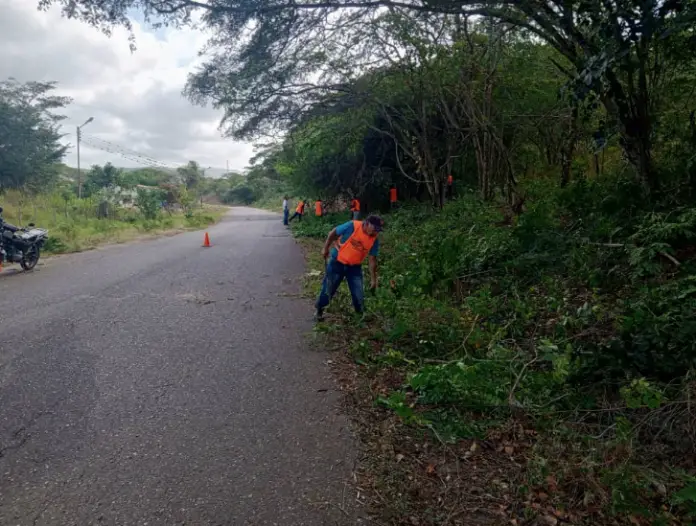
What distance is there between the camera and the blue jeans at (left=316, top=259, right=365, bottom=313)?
643cm

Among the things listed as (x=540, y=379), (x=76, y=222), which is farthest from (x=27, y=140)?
(x=540, y=379)

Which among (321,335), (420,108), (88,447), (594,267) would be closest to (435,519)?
(88,447)

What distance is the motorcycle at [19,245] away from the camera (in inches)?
394

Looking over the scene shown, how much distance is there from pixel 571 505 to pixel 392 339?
3040 millimetres

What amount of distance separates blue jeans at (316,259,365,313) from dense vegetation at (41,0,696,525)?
0.32m

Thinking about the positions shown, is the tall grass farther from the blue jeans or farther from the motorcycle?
the blue jeans

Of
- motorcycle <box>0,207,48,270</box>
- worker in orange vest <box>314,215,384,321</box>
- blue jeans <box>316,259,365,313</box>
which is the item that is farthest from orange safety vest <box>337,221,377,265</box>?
motorcycle <box>0,207,48,270</box>

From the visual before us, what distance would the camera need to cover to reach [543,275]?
678 centimetres

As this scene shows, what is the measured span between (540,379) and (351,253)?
2868 mm

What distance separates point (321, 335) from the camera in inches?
237

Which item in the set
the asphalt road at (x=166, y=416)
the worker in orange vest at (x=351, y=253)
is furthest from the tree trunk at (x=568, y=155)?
the asphalt road at (x=166, y=416)

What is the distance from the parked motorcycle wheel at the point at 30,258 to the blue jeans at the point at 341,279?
758 centimetres

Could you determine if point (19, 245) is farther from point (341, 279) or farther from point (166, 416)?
point (166, 416)

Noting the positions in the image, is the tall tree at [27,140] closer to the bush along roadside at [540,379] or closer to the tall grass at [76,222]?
the tall grass at [76,222]
